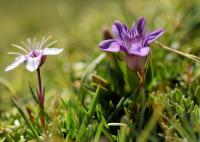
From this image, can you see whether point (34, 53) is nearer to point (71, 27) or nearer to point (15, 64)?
point (15, 64)

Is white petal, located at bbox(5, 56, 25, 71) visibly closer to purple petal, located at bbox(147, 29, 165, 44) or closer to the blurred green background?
the blurred green background

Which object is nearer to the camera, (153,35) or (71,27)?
(153,35)

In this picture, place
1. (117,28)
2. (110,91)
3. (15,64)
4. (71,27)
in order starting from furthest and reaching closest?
1. (71,27)
2. (110,91)
3. (117,28)
4. (15,64)

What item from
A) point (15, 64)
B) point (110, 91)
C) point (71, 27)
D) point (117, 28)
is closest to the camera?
point (15, 64)

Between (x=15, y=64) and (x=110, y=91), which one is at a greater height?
(x=15, y=64)

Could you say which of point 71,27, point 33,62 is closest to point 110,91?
point 33,62

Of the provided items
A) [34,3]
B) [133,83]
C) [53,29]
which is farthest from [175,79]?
[34,3]

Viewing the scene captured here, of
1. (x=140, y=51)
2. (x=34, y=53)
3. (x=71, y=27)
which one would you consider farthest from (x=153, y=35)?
(x=71, y=27)

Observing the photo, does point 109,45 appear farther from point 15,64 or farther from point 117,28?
point 15,64
